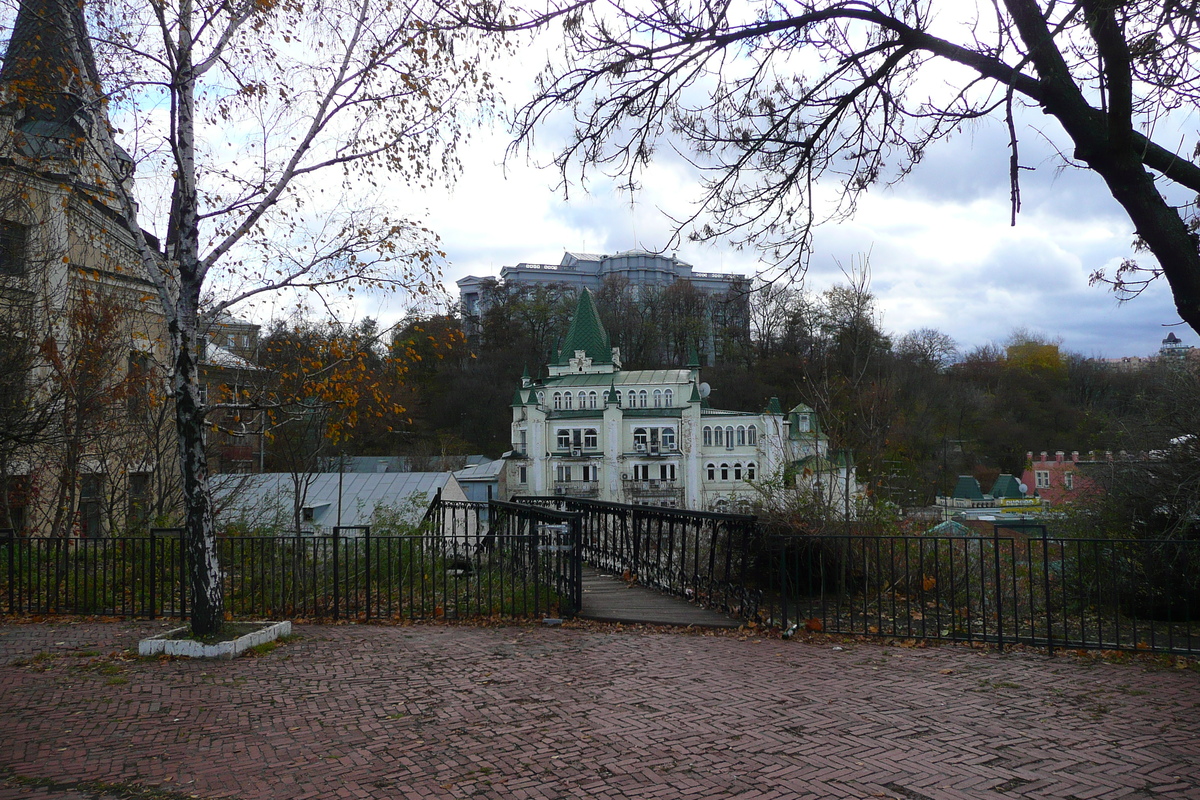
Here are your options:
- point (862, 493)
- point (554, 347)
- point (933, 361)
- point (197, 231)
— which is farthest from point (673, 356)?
point (197, 231)

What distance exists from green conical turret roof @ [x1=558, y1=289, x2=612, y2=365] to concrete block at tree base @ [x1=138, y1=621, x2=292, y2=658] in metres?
53.3

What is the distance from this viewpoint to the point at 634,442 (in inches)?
2167

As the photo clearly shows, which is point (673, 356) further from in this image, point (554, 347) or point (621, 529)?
point (621, 529)

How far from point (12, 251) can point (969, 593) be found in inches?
623

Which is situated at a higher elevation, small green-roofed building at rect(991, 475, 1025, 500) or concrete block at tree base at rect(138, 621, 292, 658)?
concrete block at tree base at rect(138, 621, 292, 658)

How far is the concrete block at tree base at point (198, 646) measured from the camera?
24.5 ft

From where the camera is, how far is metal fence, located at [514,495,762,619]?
9.24m

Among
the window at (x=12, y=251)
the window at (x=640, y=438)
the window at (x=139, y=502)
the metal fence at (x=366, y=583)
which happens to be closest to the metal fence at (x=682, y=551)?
the metal fence at (x=366, y=583)

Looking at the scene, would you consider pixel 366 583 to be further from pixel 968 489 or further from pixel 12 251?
pixel 968 489

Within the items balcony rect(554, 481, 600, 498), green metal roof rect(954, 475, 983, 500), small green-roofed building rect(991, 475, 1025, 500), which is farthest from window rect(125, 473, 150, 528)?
small green-roofed building rect(991, 475, 1025, 500)

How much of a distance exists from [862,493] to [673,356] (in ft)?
196

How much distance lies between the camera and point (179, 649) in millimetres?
7547

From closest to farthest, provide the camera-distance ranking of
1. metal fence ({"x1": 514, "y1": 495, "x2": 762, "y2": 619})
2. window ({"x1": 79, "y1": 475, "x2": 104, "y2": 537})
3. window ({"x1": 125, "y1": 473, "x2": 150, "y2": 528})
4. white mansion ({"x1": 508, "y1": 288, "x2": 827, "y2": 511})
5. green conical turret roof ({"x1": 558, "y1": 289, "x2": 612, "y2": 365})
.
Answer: metal fence ({"x1": 514, "y1": 495, "x2": 762, "y2": 619}), window ({"x1": 125, "y1": 473, "x2": 150, "y2": 528}), window ({"x1": 79, "y1": 475, "x2": 104, "y2": 537}), white mansion ({"x1": 508, "y1": 288, "x2": 827, "y2": 511}), green conical turret roof ({"x1": 558, "y1": 289, "x2": 612, "y2": 365})

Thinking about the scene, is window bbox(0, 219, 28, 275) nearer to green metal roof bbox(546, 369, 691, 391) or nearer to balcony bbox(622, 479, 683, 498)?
balcony bbox(622, 479, 683, 498)
